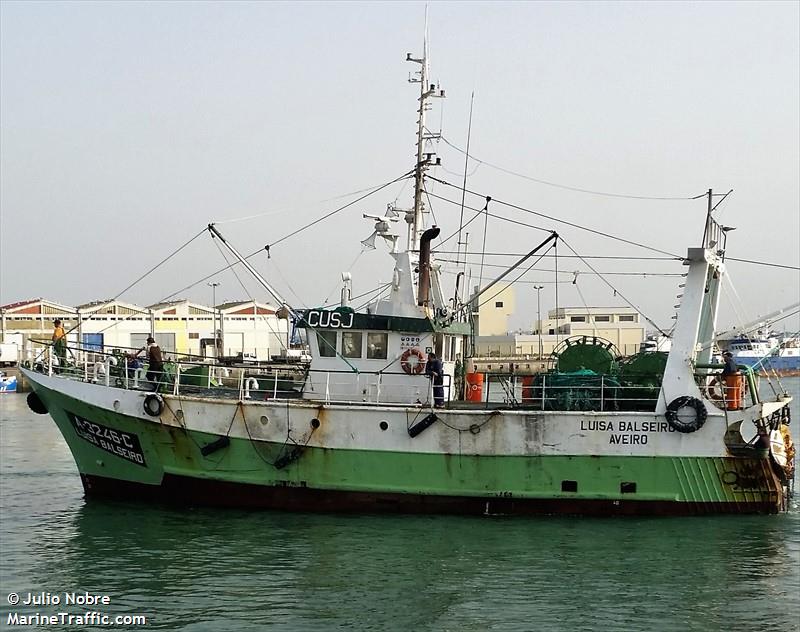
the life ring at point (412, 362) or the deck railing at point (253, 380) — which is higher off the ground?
the life ring at point (412, 362)

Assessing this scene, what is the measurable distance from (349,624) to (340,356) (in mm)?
7561

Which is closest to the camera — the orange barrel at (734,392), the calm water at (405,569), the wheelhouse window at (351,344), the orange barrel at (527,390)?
the calm water at (405,569)

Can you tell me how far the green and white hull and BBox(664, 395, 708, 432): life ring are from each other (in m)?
0.17

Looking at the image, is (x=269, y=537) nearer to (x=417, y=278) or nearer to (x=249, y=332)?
(x=417, y=278)

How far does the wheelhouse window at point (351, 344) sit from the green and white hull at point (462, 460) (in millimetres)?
1674

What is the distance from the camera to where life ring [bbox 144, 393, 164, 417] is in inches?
715

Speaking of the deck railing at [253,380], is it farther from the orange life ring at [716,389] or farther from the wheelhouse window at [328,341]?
the orange life ring at [716,389]

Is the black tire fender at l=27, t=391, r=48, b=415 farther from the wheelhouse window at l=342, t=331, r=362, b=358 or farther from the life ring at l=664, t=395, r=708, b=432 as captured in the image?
the life ring at l=664, t=395, r=708, b=432

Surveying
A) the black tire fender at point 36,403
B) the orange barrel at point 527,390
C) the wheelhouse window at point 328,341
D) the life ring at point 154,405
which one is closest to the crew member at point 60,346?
the black tire fender at point 36,403

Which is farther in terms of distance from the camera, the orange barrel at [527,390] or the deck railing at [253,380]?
the orange barrel at [527,390]

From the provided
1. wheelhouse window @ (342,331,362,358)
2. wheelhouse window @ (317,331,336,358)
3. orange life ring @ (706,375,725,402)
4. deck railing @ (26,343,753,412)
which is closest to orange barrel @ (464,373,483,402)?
deck railing @ (26,343,753,412)

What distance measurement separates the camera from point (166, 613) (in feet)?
42.2

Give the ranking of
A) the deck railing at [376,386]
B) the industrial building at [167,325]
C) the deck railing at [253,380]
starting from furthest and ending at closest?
Answer: the industrial building at [167,325] < the deck railing at [253,380] < the deck railing at [376,386]

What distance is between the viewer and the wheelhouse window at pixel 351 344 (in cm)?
1938
